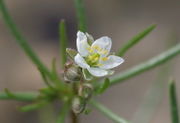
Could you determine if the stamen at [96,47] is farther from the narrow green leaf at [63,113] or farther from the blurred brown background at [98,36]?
the blurred brown background at [98,36]

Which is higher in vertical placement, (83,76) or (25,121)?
(83,76)

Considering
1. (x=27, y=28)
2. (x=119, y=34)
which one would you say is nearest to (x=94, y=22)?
(x=119, y=34)

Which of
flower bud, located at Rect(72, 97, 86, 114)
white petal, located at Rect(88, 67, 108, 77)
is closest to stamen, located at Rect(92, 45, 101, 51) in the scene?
white petal, located at Rect(88, 67, 108, 77)

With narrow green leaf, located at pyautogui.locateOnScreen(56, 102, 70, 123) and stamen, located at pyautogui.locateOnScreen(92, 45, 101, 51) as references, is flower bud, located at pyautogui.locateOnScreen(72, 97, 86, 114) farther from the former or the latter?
narrow green leaf, located at pyautogui.locateOnScreen(56, 102, 70, 123)

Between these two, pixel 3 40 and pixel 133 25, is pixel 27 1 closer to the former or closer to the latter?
pixel 3 40

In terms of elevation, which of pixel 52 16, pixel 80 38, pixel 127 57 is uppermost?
pixel 80 38

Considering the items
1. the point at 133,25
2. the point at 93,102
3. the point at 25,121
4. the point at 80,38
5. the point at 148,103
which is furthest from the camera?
the point at 133,25

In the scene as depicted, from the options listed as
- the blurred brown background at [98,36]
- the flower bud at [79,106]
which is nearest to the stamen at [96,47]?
the flower bud at [79,106]
